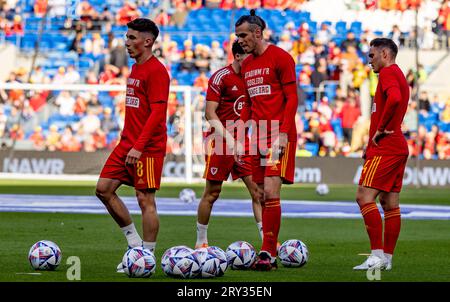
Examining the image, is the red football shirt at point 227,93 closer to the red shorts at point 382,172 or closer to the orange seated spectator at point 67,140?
the red shorts at point 382,172

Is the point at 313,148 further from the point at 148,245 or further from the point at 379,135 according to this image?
the point at 148,245

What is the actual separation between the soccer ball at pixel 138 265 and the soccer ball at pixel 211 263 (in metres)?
0.44

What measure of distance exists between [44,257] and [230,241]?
4106mm

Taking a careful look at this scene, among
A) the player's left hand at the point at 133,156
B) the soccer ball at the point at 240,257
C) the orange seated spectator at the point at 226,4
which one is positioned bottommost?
the soccer ball at the point at 240,257

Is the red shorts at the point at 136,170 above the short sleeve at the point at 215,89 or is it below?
below

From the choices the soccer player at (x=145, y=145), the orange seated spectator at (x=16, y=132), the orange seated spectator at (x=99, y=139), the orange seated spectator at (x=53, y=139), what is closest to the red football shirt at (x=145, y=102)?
the soccer player at (x=145, y=145)

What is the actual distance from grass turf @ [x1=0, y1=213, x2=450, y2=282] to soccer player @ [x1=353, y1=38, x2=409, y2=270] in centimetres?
37

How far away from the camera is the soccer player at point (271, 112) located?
1103cm

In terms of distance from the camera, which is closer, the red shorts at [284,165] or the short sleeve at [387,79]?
the short sleeve at [387,79]

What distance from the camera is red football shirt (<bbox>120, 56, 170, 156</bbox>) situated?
10.7 meters

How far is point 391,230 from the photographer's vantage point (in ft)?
36.7

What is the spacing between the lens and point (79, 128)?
1276 inches
